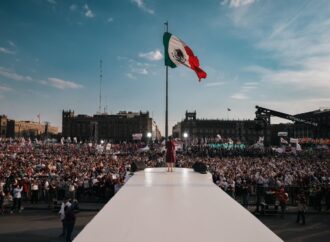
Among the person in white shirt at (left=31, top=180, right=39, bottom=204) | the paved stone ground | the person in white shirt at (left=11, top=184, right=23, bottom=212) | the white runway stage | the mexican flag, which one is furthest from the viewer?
the person in white shirt at (left=31, top=180, right=39, bottom=204)

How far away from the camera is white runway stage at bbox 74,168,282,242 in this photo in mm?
3182

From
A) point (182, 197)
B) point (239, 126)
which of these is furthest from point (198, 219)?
point (239, 126)

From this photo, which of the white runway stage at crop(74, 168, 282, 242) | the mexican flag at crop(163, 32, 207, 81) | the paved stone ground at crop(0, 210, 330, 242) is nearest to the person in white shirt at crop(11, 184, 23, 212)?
the paved stone ground at crop(0, 210, 330, 242)

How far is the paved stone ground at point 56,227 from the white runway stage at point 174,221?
7.83 metres

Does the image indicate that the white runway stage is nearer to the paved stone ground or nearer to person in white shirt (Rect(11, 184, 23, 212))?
the paved stone ground

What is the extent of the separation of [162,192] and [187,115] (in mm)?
126199

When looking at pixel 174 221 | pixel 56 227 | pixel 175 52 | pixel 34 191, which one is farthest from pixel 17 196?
pixel 174 221

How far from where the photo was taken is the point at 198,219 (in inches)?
152

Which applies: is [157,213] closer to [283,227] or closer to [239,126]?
[283,227]

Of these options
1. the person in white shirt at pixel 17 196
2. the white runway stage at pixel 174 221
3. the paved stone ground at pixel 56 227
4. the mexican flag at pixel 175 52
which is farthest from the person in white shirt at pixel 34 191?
the white runway stage at pixel 174 221

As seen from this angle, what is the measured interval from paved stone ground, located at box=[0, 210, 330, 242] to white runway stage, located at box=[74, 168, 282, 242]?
7833 mm

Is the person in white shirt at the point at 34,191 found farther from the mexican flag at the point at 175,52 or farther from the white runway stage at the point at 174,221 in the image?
the white runway stage at the point at 174,221

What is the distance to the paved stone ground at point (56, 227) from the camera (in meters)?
11.6

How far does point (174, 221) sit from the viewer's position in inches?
149
